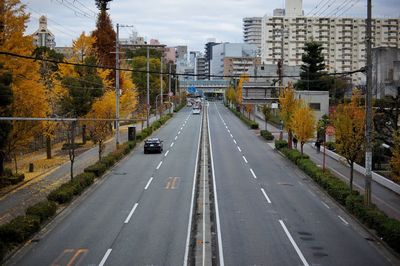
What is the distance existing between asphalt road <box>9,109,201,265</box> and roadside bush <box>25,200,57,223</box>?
1.52 feet

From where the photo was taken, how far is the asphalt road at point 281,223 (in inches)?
672

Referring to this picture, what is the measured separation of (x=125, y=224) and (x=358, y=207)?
10306 millimetres

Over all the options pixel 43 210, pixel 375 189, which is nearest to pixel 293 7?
pixel 375 189

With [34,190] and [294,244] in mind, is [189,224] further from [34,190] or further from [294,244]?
[34,190]

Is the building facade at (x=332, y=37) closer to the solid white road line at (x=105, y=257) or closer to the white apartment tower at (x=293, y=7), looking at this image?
the white apartment tower at (x=293, y=7)

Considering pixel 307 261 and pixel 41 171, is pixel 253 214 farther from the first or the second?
pixel 41 171

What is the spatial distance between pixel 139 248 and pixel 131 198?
938 centimetres

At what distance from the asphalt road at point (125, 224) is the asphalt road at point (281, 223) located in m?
2.10

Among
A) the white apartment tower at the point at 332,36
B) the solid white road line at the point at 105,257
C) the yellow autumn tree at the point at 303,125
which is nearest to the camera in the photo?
the solid white road line at the point at 105,257

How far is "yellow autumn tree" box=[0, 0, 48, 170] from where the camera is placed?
29.7m

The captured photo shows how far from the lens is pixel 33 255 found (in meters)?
17.1

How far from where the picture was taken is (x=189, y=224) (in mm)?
21281

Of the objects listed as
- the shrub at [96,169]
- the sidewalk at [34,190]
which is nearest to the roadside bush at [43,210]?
the sidewalk at [34,190]

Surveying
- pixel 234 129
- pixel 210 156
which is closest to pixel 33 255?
pixel 210 156
